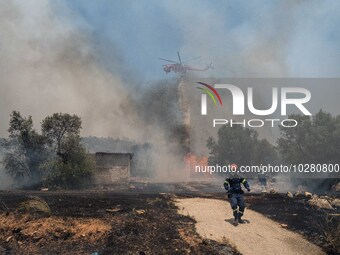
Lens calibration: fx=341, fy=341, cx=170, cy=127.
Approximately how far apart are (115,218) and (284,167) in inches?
1611

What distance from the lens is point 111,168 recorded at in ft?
126

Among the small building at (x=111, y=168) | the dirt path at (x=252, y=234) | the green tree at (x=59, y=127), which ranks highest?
the green tree at (x=59, y=127)

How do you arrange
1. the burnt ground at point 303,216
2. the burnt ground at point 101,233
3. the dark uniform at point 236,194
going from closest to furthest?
the burnt ground at point 101,233 < the burnt ground at point 303,216 < the dark uniform at point 236,194

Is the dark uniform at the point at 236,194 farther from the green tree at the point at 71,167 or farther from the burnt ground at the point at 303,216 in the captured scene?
the green tree at the point at 71,167

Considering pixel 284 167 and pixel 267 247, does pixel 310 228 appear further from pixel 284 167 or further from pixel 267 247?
pixel 284 167

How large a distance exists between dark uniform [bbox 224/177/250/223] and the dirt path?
430 mm

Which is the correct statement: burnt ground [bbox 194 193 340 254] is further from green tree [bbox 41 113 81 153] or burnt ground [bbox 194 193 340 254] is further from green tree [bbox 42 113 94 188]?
green tree [bbox 41 113 81 153]

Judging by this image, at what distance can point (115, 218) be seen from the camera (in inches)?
504

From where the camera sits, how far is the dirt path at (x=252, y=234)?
10.5 m

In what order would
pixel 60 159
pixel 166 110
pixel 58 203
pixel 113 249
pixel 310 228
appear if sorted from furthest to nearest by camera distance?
pixel 166 110 → pixel 60 159 → pixel 58 203 → pixel 310 228 → pixel 113 249

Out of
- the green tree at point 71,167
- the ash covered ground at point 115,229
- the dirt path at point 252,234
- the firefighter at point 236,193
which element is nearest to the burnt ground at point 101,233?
the ash covered ground at point 115,229

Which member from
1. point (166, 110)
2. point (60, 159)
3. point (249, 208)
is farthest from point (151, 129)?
point (249, 208)

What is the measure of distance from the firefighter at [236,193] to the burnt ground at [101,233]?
1712 mm

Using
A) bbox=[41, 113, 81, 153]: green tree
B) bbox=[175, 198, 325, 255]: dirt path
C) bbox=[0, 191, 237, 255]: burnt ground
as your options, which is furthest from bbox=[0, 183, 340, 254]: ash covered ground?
bbox=[41, 113, 81, 153]: green tree
